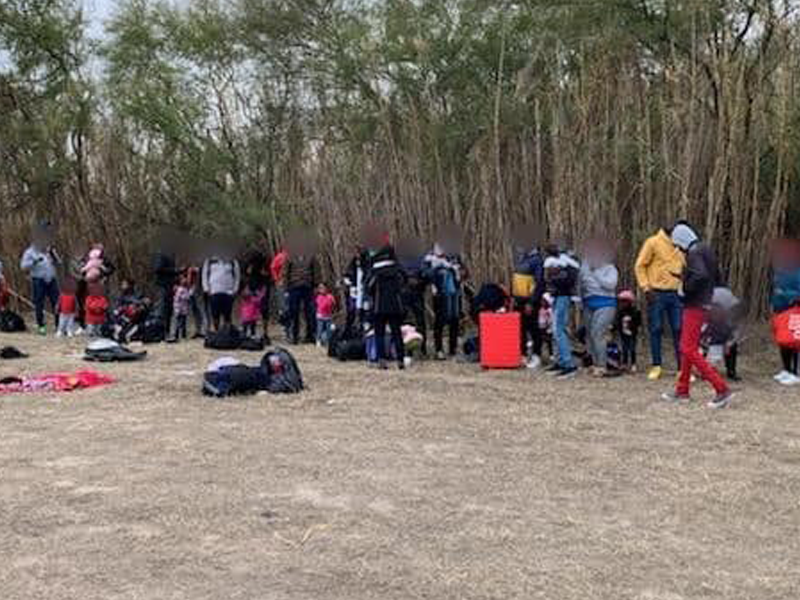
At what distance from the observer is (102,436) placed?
28.5 ft

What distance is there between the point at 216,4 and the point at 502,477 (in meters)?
14.4

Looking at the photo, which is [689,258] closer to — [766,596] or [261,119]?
[766,596]

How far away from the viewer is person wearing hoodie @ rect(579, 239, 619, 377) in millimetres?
12258

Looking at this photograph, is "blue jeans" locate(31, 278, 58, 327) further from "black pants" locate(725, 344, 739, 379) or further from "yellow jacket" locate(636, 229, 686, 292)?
"black pants" locate(725, 344, 739, 379)

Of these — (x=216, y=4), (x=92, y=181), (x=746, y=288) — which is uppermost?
(x=216, y=4)

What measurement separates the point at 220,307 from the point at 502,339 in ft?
16.8

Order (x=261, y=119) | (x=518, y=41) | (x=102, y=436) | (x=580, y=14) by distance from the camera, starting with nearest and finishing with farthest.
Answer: (x=102, y=436) → (x=580, y=14) → (x=518, y=41) → (x=261, y=119)

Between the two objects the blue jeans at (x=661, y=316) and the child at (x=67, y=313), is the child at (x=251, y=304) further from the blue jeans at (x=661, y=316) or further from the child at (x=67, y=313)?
A: the blue jeans at (x=661, y=316)

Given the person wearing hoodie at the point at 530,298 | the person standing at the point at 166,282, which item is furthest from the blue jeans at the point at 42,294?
the person wearing hoodie at the point at 530,298

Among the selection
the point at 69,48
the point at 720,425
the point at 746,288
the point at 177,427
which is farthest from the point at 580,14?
the point at 69,48

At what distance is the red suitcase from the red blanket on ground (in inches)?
168

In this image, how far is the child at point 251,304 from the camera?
54.0 ft

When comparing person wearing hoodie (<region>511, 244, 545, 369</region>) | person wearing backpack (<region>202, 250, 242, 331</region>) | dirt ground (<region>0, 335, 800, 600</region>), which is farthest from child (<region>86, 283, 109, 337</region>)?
person wearing hoodie (<region>511, 244, 545, 369</region>)

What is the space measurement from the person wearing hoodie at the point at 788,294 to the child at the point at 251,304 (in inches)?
295
